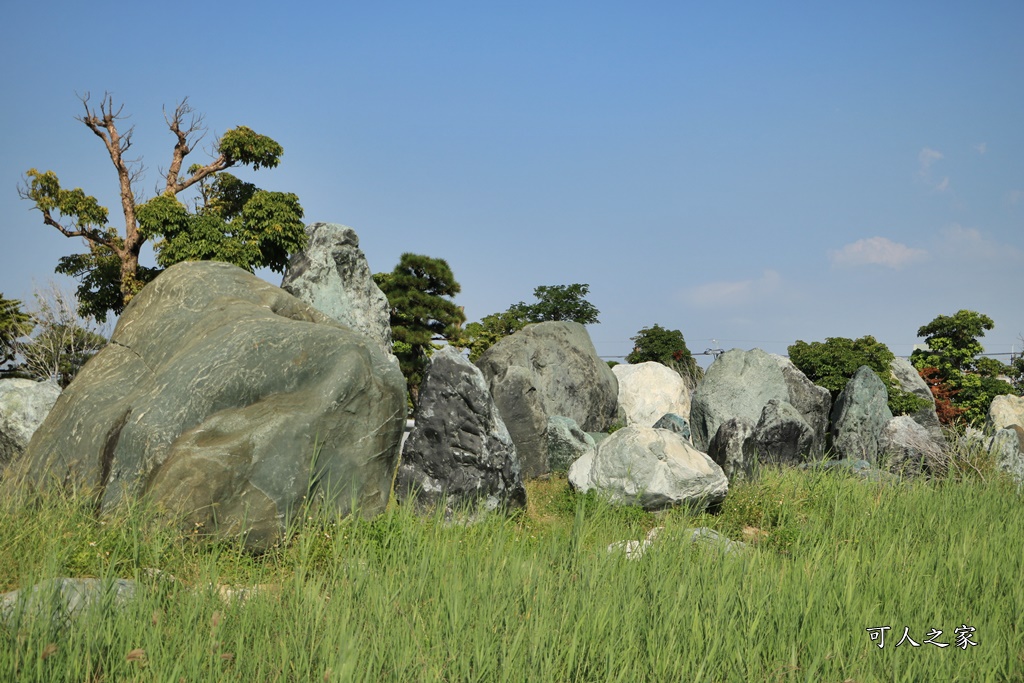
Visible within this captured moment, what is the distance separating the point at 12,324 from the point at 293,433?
23.8m

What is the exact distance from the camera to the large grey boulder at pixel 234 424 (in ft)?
22.5

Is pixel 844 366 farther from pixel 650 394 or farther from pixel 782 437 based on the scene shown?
pixel 782 437

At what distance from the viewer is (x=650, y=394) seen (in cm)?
2228

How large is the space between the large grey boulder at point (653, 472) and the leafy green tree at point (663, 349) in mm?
24295

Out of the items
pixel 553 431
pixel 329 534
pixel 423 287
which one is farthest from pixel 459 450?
pixel 423 287

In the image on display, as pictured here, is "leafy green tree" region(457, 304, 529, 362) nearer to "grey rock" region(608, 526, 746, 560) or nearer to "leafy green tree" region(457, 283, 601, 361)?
"leafy green tree" region(457, 283, 601, 361)

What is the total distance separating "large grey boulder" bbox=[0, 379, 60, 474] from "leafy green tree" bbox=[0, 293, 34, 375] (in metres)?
15.9

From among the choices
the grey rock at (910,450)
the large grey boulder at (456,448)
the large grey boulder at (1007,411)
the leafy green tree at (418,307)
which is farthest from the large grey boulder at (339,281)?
the large grey boulder at (1007,411)

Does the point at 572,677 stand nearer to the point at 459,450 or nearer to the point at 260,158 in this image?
the point at 459,450

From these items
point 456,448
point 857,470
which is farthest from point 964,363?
point 456,448

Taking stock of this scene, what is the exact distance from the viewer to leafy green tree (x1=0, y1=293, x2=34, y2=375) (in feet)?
86.1

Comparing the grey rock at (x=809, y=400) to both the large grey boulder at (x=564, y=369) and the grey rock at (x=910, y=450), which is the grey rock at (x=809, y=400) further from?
the grey rock at (x=910, y=450)

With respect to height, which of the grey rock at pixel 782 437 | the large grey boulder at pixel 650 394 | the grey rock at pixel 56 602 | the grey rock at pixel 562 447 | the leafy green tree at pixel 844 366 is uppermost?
the leafy green tree at pixel 844 366

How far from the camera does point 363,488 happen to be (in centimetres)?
752
